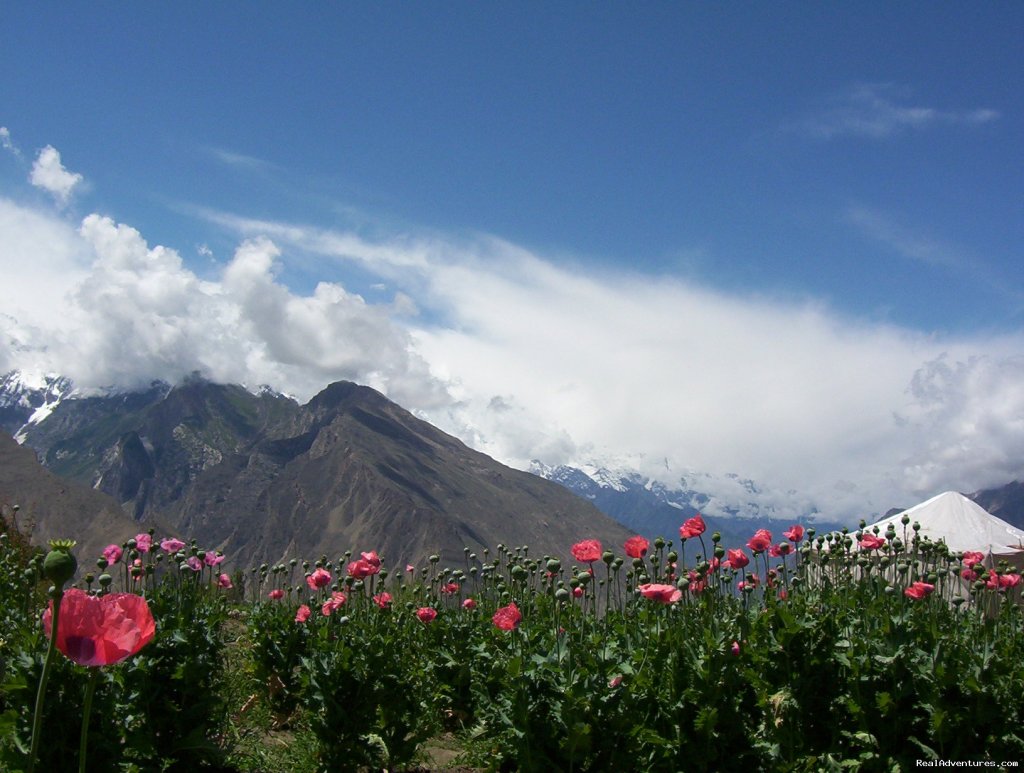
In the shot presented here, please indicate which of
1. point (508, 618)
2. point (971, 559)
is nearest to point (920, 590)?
point (971, 559)

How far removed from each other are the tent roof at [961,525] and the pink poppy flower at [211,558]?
17.8 m

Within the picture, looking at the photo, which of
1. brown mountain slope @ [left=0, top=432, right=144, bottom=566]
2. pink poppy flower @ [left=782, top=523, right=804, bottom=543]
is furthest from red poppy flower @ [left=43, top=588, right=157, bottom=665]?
brown mountain slope @ [left=0, top=432, right=144, bottom=566]

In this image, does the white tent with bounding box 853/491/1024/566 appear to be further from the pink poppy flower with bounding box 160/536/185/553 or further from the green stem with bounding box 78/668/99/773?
the green stem with bounding box 78/668/99/773

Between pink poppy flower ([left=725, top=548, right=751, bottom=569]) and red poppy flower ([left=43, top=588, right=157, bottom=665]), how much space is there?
19.9 feet

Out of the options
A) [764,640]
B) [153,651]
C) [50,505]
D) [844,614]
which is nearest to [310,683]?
[153,651]

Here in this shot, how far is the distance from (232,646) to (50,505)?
516 ft

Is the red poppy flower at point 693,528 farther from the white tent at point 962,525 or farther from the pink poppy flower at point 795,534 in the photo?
the white tent at point 962,525

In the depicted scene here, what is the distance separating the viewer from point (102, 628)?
2486mm

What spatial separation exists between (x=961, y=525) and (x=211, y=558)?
68.1 feet

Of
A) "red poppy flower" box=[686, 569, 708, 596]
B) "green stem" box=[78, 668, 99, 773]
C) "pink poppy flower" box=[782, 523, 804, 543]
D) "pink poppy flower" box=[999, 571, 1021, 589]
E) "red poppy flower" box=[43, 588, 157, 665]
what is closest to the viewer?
"green stem" box=[78, 668, 99, 773]

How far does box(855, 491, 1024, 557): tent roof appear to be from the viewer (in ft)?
70.4

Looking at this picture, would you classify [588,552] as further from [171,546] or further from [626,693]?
→ [171,546]

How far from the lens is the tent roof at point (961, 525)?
21469 mm

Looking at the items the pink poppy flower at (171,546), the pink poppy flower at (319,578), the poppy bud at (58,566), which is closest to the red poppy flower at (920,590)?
the pink poppy flower at (319,578)
